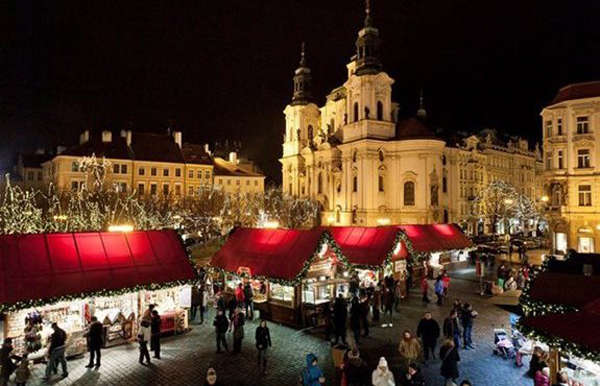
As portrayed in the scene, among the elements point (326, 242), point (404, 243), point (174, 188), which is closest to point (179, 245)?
point (326, 242)

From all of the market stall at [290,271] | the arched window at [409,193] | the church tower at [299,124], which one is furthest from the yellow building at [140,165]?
the market stall at [290,271]

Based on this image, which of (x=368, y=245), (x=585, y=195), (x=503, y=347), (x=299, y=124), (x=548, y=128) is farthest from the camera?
(x=299, y=124)

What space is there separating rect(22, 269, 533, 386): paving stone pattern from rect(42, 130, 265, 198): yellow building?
42.0 meters

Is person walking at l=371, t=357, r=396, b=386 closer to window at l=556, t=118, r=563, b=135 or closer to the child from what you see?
the child

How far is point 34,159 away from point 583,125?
74098mm

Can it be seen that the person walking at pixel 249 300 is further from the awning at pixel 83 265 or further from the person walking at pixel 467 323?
the person walking at pixel 467 323

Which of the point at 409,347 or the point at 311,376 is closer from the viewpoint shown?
the point at 311,376

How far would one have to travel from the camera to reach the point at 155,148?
62.3 meters

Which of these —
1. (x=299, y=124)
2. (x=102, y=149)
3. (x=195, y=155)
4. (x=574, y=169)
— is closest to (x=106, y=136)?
(x=102, y=149)

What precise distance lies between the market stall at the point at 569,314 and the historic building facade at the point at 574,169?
85.7ft

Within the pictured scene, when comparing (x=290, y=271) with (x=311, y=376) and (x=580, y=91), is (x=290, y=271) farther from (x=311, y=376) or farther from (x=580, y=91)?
(x=580, y=91)

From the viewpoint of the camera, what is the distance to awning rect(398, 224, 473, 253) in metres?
26.5

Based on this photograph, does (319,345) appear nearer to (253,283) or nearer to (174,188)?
(253,283)

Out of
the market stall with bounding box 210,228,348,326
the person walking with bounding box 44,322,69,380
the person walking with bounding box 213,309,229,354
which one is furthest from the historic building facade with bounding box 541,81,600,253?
the person walking with bounding box 44,322,69,380
